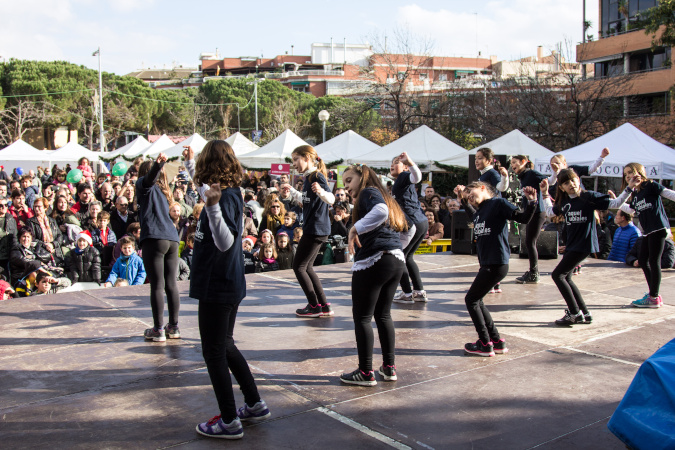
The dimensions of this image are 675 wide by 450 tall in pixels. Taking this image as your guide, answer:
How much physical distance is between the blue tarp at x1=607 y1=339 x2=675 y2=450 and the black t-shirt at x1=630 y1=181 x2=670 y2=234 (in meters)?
4.45

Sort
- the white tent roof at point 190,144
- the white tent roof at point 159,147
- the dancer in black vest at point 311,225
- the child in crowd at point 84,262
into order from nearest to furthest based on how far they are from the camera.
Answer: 1. the dancer in black vest at point 311,225
2. the child in crowd at point 84,262
3. the white tent roof at point 190,144
4. the white tent roof at point 159,147

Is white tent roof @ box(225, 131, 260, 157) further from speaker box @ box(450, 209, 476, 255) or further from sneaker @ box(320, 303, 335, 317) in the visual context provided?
sneaker @ box(320, 303, 335, 317)

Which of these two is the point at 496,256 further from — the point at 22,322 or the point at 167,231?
the point at 22,322

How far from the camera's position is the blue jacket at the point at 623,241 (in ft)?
34.1

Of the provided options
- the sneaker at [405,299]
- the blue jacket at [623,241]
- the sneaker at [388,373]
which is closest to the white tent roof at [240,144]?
the blue jacket at [623,241]

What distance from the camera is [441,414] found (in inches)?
165

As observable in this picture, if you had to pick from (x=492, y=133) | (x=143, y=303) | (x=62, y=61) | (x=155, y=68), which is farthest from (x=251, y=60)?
(x=143, y=303)

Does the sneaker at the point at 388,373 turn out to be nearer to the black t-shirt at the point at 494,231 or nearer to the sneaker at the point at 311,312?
the black t-shirt at the point at 494,231

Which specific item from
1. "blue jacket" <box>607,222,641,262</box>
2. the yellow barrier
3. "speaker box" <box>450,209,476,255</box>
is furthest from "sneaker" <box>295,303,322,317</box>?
"blue jacket" <box>607,222,641,262</box>

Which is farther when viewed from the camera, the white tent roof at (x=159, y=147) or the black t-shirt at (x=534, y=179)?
the white tent roof at (x=159, y=147)

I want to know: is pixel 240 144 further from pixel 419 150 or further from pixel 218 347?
pixel 218 347

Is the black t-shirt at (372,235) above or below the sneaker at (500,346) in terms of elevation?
above

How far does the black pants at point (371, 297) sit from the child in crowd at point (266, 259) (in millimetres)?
5320

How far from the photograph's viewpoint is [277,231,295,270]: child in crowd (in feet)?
32.6
